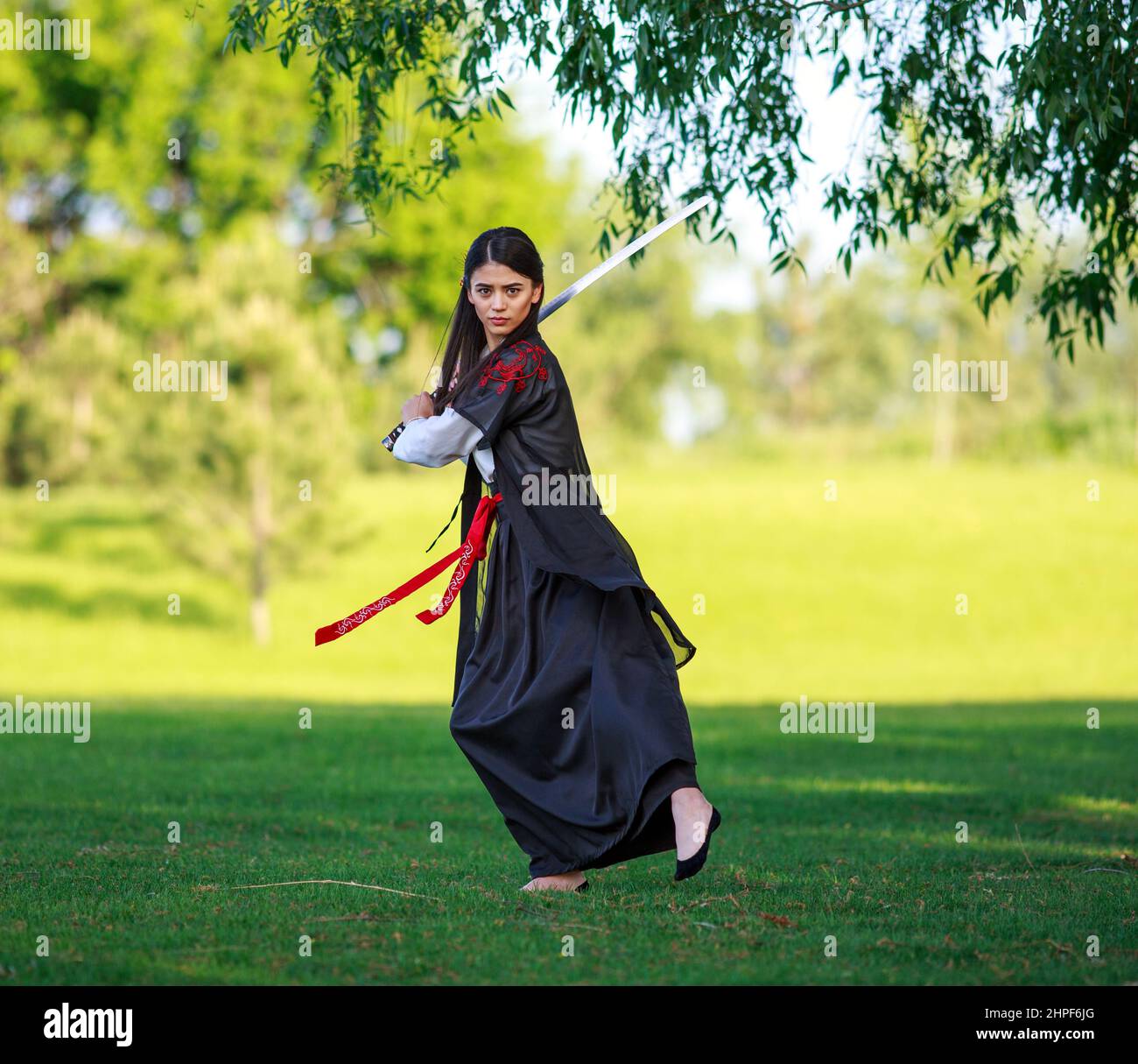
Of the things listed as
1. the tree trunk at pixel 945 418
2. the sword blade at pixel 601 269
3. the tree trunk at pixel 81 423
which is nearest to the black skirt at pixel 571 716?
the sword blade at pixel 601 269

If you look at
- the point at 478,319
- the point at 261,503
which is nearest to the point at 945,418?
the point at 261,503

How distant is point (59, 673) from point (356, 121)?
50.6 ft

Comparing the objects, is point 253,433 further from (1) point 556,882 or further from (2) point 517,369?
(1) point 556,882

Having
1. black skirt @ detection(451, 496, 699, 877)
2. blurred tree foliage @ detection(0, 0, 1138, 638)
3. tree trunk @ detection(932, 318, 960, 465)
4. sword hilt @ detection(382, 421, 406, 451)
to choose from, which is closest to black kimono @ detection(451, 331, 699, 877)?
black skirt @ detection(451, 496, 699, 877)

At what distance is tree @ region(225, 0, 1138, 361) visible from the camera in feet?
22.2

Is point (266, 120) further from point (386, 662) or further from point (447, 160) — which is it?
point (447, 160)

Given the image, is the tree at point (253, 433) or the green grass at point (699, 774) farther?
the tree at point (253, 433)

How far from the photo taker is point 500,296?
5465mm

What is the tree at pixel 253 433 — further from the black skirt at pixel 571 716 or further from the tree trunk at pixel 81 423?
the black skirt at pixel 571 716

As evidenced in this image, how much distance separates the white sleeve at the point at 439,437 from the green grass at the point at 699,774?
66.3 inches

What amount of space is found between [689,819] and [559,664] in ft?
2.51

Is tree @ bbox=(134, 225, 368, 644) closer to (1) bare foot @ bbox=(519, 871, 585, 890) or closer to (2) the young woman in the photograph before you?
(2) the young woman

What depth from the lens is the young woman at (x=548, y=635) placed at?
525 cm

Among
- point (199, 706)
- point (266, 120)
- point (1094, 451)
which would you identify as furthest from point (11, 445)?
point (1094, 451)
